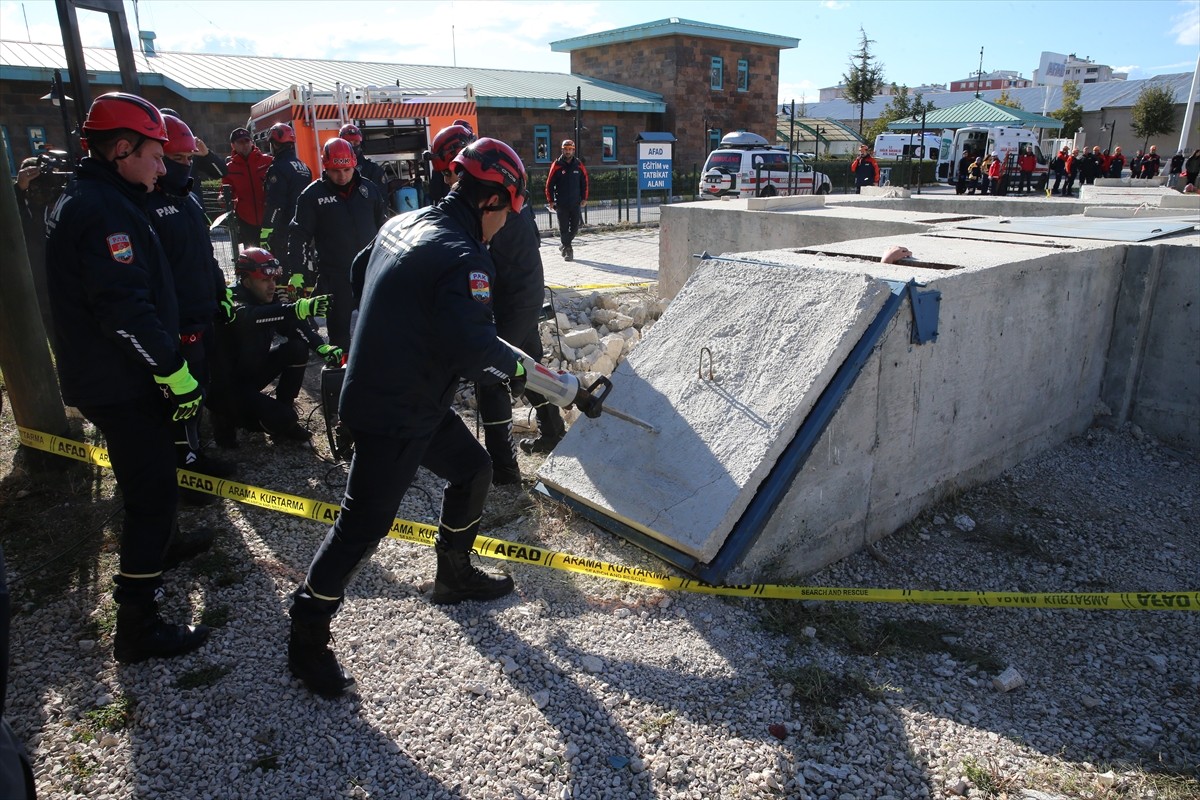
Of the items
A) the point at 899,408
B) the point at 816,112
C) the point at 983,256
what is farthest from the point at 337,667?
the point at 816,112

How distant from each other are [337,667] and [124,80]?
6745 millimetres

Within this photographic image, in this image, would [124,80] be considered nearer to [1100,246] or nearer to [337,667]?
[337,667]

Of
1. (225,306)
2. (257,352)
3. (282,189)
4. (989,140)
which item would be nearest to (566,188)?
(282,189)

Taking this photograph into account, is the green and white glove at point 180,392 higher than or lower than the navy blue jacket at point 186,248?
lower

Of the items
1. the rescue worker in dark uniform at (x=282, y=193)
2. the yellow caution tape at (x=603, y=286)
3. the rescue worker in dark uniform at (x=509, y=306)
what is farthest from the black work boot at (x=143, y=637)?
the yellow caution tape at (x=603, y=286)

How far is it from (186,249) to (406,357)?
1758 millimetres

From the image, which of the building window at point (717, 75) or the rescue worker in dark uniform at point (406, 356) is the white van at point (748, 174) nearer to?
the building window at point (717, 75)

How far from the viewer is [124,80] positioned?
7.32m

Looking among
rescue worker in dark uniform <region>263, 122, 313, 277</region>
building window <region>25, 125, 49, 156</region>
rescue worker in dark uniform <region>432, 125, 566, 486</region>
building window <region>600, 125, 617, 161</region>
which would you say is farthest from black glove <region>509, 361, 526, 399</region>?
building window <region>600, 125, 617, 161</region>

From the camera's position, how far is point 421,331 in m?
2.72

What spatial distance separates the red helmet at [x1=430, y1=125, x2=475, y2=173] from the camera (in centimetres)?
511

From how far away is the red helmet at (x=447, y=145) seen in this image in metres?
5.11

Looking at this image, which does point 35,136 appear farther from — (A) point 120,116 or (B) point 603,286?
(A) point 120,116

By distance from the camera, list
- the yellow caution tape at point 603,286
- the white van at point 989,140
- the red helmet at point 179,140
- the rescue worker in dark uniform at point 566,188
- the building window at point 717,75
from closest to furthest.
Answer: the red helmet at point 179,140 < the yellow caution tape at point 603,286 < the rescue worker in dark uniform at point 566,188 < the white van at point 989,140 < the building window at point 717,75
